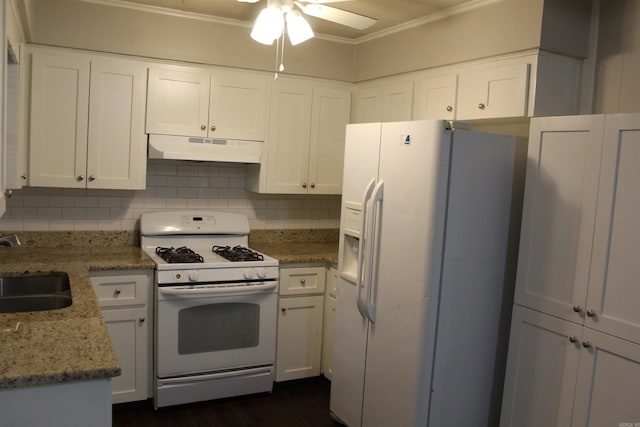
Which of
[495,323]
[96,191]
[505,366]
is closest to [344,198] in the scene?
[495,323]

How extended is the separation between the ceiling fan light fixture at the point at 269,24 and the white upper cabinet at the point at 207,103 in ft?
3.93

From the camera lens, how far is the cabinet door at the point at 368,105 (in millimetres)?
3842

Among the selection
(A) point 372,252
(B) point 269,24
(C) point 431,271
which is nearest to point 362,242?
(A) point 372,252

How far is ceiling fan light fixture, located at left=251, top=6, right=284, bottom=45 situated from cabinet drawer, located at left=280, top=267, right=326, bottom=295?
164 centimetres

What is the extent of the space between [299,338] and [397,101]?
5.62 feet

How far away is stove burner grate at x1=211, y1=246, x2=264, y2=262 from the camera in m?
3.48

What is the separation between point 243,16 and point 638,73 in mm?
2311

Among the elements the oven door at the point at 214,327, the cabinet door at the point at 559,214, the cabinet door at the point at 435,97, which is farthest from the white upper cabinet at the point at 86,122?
the cabinet door at the point at 559,214

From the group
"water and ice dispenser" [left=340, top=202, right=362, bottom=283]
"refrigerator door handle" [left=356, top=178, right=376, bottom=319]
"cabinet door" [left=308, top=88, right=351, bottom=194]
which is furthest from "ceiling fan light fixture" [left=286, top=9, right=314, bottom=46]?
"cabinet door" [left=308, top=88, right=351, bottom=194]

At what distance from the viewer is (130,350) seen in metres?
3.23

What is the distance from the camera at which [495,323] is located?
2740 millimetres

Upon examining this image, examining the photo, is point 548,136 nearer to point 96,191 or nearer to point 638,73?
point 638,73

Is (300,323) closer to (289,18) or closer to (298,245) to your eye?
(298,245)

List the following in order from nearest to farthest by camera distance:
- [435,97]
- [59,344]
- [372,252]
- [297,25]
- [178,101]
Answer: [59,344]
[297,25]
[372,252]
[435,97]
[178,101]
